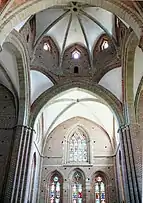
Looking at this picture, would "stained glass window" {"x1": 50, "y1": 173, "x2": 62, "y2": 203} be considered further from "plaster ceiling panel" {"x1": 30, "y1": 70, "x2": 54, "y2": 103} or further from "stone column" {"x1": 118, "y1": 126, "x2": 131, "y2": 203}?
"stone column" {"x1": 118, "y1": 126, "x2": 131, "y2": 203}

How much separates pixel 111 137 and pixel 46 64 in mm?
7616

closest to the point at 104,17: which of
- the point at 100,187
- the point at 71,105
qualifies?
the point at 71,105

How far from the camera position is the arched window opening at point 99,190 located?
1692cm

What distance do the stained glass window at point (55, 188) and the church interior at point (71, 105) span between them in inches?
2.8

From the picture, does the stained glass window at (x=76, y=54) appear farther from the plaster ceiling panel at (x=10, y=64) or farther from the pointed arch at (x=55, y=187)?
the pointed arch at (x=55, y=187)

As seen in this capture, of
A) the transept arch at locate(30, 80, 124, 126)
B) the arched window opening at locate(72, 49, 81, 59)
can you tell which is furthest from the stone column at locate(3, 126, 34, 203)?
the arched window opening at locate(72, 49, 81, 59)

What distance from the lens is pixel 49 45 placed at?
1670 centimetres

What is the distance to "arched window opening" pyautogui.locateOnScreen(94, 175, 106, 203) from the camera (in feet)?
55.5

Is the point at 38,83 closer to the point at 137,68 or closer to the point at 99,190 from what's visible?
the point at 137,68

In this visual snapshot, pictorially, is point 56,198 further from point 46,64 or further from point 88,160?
point 46,64

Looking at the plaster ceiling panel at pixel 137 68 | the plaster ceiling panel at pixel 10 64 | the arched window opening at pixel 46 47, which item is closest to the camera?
the plaster ceiling panel at pixel 137 68

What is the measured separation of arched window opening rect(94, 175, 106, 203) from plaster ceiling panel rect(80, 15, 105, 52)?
9133 mm

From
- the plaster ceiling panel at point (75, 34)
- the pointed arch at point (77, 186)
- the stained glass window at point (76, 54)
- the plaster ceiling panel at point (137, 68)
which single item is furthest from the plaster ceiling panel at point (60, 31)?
the pointed arch at point (77, 186)

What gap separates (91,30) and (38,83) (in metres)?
4.87
